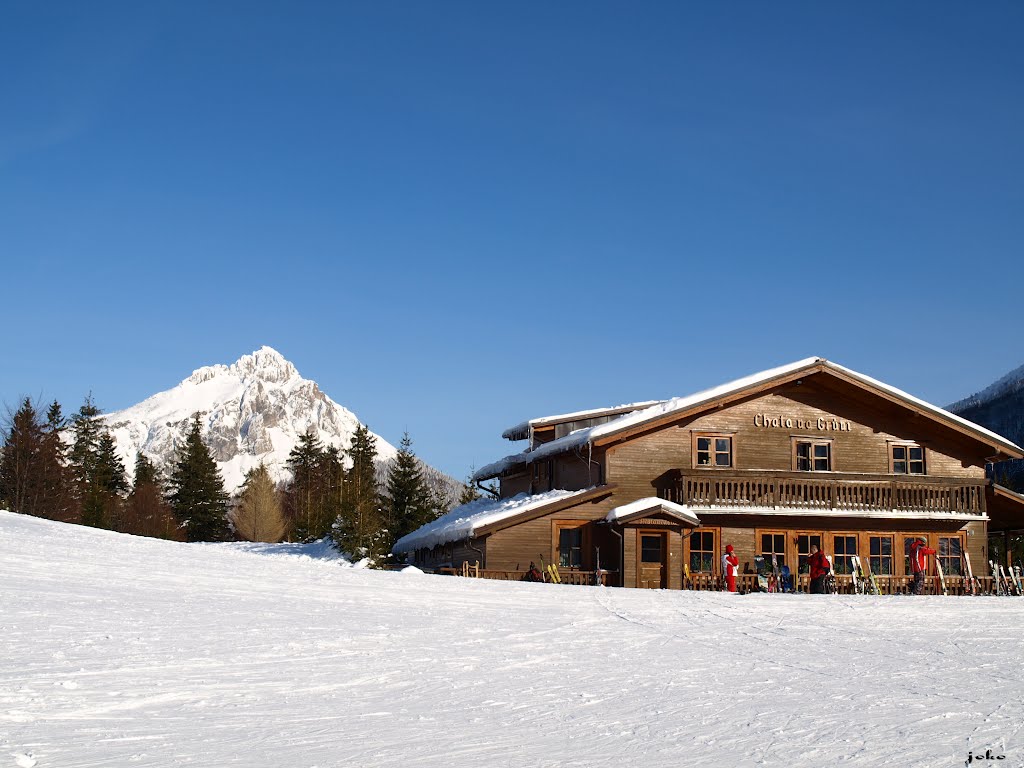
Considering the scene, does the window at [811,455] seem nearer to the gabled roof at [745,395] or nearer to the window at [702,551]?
the gabled roof at [745,395]

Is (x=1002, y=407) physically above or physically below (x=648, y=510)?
above

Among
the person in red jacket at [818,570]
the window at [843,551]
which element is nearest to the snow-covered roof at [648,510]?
the person in red jacket at [818,570]

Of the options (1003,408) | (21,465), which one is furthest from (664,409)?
(1003,408)

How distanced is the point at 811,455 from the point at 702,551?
531 centimetres

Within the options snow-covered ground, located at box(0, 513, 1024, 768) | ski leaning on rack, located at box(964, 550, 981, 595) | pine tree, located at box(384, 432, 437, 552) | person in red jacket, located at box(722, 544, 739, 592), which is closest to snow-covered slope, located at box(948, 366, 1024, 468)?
pine tree, located at box(384, 432, 437, 552)

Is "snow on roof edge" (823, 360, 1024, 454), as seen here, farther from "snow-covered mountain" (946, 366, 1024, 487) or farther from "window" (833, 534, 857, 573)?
"snow-covered mountain" (946, 366, 1024, 487)

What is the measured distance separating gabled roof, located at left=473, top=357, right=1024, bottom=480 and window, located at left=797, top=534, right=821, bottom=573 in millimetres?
4869

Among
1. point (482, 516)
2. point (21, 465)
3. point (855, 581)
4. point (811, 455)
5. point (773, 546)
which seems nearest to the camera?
point (855, 581)

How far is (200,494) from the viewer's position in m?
76.8

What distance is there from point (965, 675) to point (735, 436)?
2362 centimetres

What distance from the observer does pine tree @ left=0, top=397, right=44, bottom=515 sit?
57312mm

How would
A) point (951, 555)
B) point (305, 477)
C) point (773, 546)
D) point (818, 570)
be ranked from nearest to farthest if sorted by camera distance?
1. point (818, 570)
2. point (773, 546)
3. point (951, 555)
4. point (305, 477)

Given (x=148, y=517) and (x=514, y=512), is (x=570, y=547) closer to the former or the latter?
(x=514, y=512)

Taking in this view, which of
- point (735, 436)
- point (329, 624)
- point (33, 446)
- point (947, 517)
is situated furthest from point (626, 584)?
point (33, 446)
